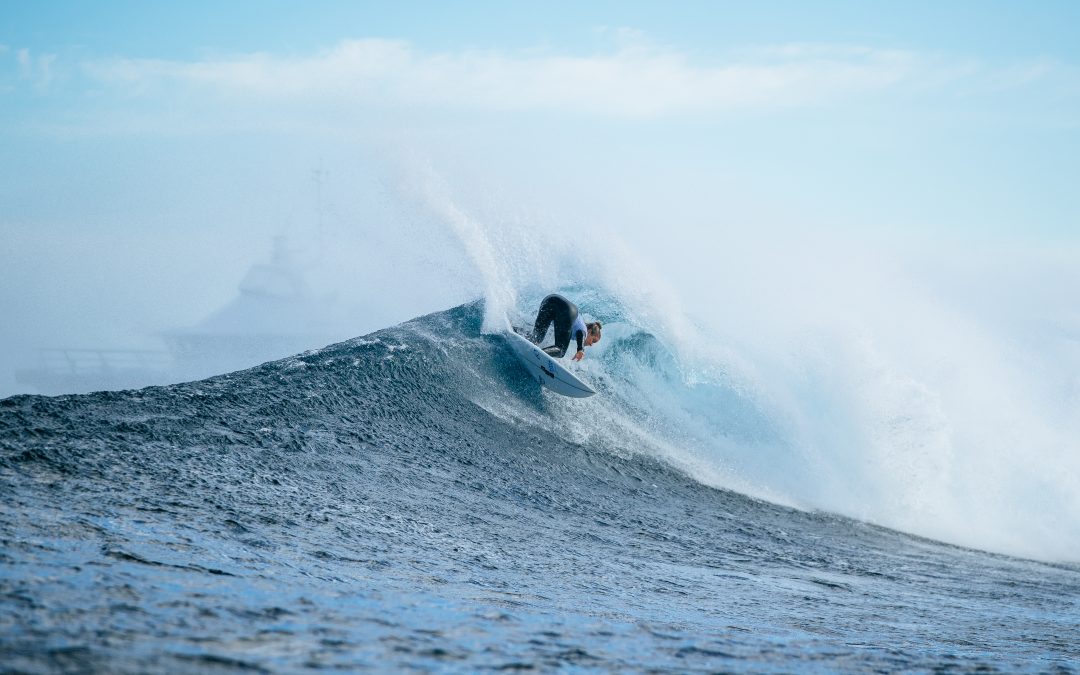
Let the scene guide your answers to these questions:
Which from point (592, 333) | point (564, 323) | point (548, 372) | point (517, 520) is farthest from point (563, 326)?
point (517, 520)

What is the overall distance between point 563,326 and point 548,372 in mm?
916

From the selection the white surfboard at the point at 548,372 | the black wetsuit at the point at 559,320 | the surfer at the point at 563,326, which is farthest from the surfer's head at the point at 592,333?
the white surfboard at the point at 548,372

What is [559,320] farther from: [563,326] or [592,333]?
[592,333]

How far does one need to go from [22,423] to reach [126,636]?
14.5 ft

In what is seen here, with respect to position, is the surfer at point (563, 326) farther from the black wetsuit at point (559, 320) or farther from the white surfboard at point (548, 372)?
the white surfboard at point (548, 372)

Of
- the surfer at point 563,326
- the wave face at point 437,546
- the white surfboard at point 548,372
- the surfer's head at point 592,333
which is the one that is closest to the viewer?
the wave face at point 437,546

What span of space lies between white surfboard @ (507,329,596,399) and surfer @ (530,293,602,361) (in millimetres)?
281

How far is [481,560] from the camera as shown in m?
5.27

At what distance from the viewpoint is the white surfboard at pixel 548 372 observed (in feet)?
36.6

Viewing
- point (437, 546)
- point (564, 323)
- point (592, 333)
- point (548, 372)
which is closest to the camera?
point (437, 546)

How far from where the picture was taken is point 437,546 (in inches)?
213

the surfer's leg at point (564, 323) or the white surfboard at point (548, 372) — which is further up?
the surfer's leg at point (564, 323)

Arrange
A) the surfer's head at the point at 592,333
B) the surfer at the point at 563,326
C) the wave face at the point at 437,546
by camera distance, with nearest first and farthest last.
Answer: the wave face at the point at 437,546, the surfer at the point at 563,326, the surfer's head at the point at 592,333

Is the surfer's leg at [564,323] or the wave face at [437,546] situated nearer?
the wave face at [437,546]
